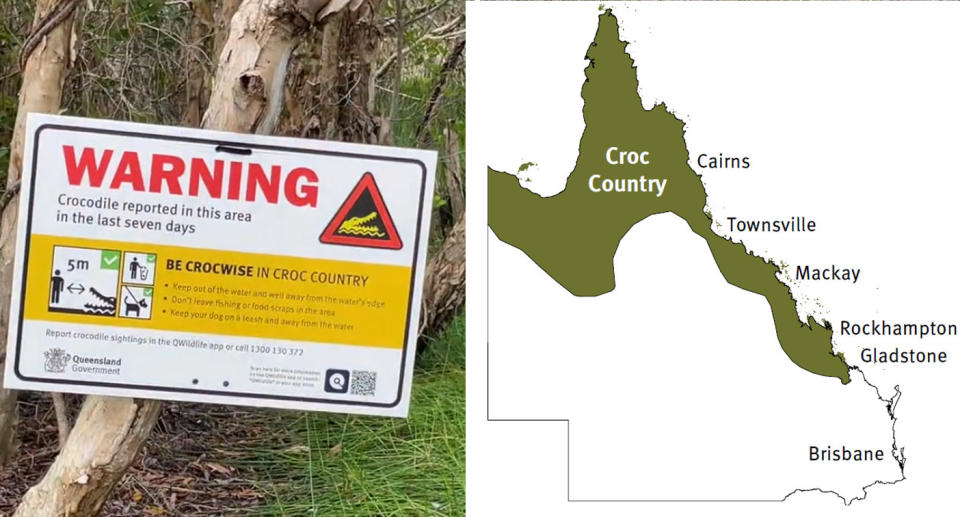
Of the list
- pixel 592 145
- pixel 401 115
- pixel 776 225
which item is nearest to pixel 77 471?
pixel 592 145

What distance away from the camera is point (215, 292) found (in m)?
2.47

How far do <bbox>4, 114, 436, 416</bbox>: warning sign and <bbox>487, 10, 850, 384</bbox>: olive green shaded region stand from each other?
0.36 m

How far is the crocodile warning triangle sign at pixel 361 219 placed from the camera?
251cm

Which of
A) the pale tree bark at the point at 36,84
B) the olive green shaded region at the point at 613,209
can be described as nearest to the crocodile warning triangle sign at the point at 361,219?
the olive green shaded region at the point at 613,209

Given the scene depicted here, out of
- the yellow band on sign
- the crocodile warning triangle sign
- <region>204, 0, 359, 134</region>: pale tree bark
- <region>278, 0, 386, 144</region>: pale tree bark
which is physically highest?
<region>278, 0, 386, 144</region>: pale tree bark

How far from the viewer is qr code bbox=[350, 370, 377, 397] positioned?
2539mm

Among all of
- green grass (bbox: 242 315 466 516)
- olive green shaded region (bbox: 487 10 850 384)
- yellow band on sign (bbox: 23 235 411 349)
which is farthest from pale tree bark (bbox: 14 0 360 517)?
green grass (bbox: 242 315 466 516)

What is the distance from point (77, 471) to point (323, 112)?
198 centimetres

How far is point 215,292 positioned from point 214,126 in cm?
39

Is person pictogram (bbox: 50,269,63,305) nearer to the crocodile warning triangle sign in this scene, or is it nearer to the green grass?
the crocodile warning triangle sign

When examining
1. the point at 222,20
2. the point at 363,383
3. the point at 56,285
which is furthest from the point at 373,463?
the point at 222,20

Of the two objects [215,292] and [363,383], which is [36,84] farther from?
[363,383]

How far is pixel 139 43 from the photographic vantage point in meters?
4.04

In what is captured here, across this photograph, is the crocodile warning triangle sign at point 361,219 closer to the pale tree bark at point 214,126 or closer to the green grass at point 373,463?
the pale tree bark at point 214,126
